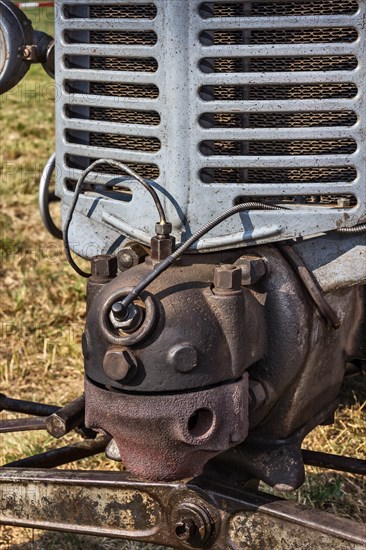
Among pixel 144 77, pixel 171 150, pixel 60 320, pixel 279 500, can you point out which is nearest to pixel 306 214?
pixel 171 150

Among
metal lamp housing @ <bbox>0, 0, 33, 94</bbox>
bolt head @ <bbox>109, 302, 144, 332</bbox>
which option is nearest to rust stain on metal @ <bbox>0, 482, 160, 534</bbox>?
bolt head @ <bbox>109, 302, 144, 332</bbox>

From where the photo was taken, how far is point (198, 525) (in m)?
2.37

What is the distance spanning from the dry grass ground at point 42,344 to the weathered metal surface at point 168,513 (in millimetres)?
686

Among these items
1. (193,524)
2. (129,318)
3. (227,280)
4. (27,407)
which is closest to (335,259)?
(227,280)

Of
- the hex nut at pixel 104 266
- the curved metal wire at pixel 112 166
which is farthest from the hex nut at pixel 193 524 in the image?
the curved metal wire at pixel 112 166

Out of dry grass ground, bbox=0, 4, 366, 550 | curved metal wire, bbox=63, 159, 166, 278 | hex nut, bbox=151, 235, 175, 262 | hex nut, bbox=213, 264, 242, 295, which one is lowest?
dry grass ground, bbox=0, 4, 366, 550

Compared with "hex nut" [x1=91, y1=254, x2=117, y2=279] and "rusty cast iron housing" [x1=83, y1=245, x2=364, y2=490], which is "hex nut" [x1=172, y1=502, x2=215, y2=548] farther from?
"hex nut" [x1=91, y1=254, x2=117, y2=279]

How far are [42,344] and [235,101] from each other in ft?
8.38

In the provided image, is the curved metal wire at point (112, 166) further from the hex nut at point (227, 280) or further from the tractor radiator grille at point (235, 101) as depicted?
the hex nut at point (227, 280)

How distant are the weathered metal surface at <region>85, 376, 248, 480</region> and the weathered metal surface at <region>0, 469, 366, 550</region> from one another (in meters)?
0.11

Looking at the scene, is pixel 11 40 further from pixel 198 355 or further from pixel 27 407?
pixel 27 407

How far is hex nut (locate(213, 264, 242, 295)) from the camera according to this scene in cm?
224

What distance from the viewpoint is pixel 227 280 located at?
2.24 m

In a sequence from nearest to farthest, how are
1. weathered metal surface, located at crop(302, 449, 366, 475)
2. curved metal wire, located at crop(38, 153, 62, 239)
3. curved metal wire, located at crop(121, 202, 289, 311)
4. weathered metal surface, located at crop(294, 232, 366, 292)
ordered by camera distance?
1. curved metal wire, located at crop(121, 202, 289, 311)
2. weathered metal surface, located at crop(294, 232, 366, 292)
3. weathered metal surface, located at crop(302, 449, 366, 475)
4. curved metal wire, located at crop(38, 153, 62, 239)
